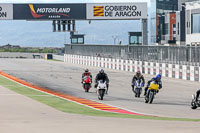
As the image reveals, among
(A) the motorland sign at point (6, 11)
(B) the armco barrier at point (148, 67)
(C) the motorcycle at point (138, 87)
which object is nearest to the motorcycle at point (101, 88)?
(C) the motorcycle at point (138, 87)

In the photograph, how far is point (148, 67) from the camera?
44.9 meters

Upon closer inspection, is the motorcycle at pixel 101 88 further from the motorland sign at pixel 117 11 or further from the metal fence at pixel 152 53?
the motorland sign at pixel 117 11

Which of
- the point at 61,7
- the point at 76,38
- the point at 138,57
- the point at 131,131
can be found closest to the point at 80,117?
the point at 131,131

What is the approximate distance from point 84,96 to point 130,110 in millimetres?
6323

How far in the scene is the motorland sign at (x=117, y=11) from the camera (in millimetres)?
68875

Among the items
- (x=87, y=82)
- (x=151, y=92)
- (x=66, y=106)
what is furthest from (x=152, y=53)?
(x=66, y=106)

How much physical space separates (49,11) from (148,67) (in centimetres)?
2644

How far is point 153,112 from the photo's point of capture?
19.5 meters

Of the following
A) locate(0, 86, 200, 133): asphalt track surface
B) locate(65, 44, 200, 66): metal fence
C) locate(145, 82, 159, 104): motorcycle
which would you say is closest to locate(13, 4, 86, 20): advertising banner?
locate(65, 44, 200, 66): metal fence

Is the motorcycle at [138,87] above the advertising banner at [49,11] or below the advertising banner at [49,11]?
below

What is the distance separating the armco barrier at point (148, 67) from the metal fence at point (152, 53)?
42 cm

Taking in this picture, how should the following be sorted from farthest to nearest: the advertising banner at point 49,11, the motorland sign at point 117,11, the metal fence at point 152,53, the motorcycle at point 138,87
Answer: the motorland sign at point 117,11, the advertising banner at point 49,11, the metal fence at point 152,53, the motorcycle at point 138,87

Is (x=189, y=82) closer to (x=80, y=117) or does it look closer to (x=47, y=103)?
(x=47, y=103)

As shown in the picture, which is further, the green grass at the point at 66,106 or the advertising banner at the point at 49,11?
the advertising banner at the point at 49,11
